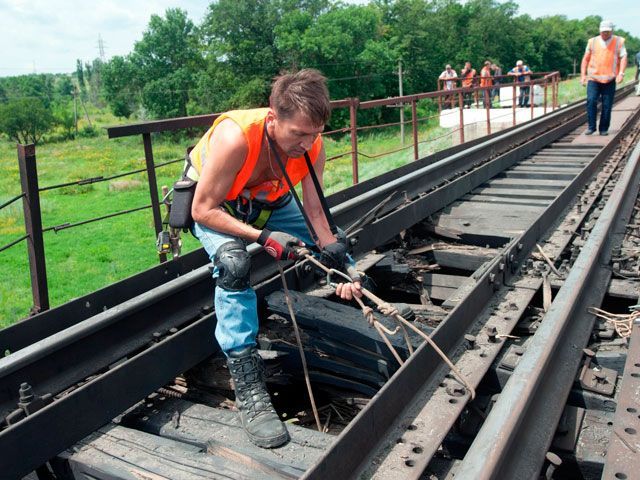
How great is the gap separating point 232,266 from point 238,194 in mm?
489

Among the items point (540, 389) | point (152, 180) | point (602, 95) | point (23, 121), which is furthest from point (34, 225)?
point (23, 121)

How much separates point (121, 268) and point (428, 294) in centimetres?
763

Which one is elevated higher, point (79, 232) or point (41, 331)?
point (41, 331)

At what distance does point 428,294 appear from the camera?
5074mm

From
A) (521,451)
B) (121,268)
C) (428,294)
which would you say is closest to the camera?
(521,451)

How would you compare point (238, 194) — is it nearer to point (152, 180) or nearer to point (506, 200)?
point (152, 180)

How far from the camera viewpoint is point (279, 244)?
2.94 m

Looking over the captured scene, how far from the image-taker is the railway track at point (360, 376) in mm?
2344

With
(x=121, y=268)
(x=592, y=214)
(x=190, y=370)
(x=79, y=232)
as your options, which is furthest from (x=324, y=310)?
(x=79, y=232)

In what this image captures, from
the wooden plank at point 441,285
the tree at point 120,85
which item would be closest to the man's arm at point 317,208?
the wooden plank at point 441,285

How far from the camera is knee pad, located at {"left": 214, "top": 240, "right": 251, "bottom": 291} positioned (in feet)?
9.61

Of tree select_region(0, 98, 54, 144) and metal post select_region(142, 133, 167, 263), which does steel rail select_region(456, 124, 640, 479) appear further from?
tree select_region(0, 98, 54, 144)

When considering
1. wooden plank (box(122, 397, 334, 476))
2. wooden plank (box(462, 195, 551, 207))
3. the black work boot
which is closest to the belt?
the black work boot

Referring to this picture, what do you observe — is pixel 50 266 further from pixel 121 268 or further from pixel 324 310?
pixel 324 310
